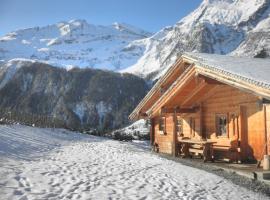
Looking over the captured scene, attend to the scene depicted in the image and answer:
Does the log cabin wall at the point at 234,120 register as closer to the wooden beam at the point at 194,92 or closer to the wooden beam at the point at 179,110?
the wooden beam at the point at 179,110

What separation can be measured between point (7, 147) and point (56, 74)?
5615 inches

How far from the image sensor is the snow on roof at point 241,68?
1365 cm

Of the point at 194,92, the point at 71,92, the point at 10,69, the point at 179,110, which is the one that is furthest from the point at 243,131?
the point at 10,69

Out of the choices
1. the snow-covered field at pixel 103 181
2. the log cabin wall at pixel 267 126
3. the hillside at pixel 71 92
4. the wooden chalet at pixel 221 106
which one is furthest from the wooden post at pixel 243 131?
the hillside at pixel 71 92

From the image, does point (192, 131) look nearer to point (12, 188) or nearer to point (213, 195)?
point (213, 195)

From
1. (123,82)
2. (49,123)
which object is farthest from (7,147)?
(123,82)

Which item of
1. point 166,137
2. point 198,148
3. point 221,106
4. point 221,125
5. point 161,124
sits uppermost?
point 221,106

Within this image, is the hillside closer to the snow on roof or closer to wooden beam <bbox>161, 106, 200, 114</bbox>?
wooden beam <bbox>161, 106, 200, 114</bbox>

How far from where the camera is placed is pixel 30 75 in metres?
160

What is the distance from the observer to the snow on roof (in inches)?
537

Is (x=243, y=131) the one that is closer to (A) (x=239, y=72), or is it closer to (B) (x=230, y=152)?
(B) (x=230, y=152)

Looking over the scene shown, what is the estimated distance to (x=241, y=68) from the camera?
15.6m

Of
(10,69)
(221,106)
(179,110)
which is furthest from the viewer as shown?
(10,69)

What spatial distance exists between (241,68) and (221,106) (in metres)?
4.40
